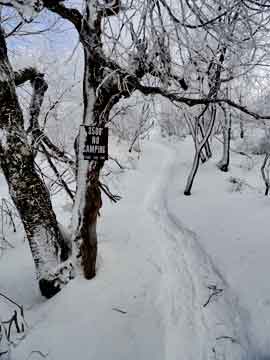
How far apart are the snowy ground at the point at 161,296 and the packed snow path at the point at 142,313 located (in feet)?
0.03

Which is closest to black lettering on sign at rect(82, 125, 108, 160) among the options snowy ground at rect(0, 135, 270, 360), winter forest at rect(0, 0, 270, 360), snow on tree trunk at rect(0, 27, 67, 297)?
winter forest at rect(0, 0, 270, 360)

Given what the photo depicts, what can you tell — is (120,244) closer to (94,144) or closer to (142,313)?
(142,313)

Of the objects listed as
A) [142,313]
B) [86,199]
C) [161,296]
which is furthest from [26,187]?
[161,296]

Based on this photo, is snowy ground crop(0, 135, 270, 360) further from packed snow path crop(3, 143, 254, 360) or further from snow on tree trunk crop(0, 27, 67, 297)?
snow on tree trunk crop(0, 27, 67, 297)

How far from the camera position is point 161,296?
3.25m

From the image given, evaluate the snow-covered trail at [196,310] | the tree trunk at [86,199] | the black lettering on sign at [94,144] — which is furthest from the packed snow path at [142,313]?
the black lettering on sign at [94,144]

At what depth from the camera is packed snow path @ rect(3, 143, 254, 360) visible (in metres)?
2.38

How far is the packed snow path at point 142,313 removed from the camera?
2.38 m

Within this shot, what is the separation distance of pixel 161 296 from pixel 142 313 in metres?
0.47

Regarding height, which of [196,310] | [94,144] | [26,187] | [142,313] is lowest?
[196,310]

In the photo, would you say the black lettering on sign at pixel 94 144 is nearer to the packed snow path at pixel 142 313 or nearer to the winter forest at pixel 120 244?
the winter forest at pixel 120 244

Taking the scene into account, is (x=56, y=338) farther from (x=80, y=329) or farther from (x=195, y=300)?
(x=195, y=300)

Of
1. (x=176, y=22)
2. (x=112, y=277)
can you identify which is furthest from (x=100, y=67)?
(x=112, y=277)

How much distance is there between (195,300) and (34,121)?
10.6ft
